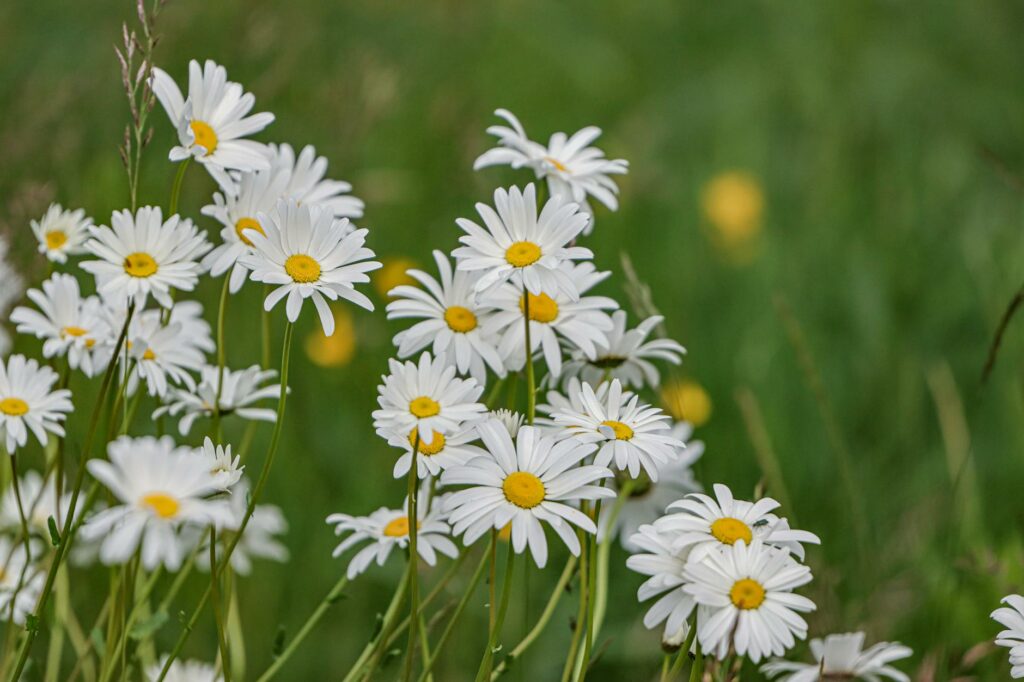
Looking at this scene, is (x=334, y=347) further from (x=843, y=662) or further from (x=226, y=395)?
(x=843, y=662)

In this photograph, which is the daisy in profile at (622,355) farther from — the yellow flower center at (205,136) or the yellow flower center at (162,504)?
the yellow flower center at (162,504)

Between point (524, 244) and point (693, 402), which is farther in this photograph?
point (693, 402)

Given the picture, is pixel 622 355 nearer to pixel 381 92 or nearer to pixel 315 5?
pixel 381 92

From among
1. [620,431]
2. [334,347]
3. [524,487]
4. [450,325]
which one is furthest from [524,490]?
[334,347]

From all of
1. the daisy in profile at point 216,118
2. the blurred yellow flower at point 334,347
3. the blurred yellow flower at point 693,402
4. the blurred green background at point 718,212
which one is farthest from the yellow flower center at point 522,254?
the blurred yellow flower at point 334,347

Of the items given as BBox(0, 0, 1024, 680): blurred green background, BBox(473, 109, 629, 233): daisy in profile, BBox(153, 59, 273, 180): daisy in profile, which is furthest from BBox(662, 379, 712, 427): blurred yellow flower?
BBox(153, 59, 273, 180): daisy in profile

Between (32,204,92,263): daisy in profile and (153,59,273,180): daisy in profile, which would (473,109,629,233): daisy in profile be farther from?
(32,204,92,263): daisy in profile
